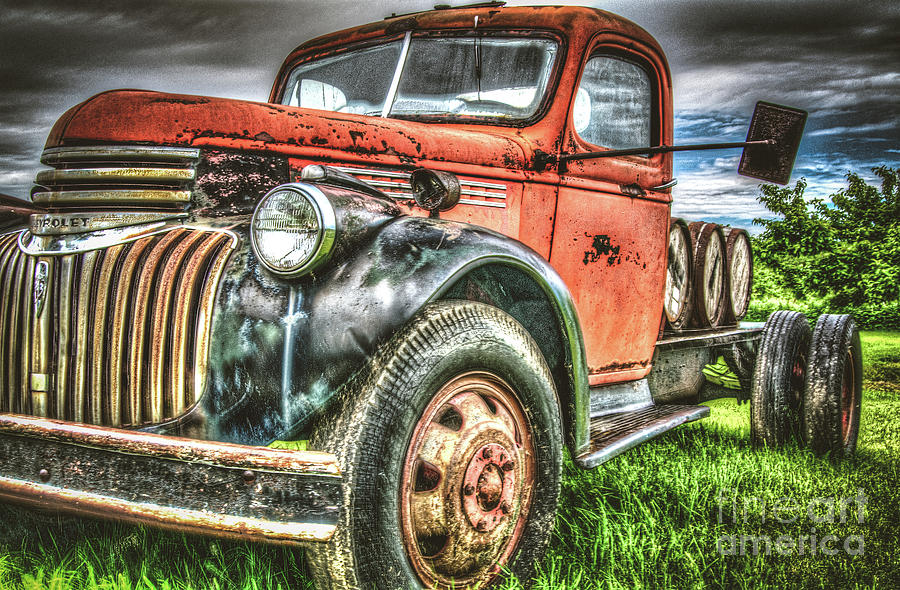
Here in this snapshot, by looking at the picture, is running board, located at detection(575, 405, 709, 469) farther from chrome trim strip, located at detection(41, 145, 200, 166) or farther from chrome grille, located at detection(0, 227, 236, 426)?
chrome trim strip, located at detection(41, 145, 200, 166)

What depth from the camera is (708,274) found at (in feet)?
13.1

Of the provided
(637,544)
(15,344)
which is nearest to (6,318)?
(15,344)

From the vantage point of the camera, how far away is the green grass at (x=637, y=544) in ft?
6.64

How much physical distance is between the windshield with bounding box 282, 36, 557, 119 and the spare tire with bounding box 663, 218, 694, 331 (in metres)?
1.24

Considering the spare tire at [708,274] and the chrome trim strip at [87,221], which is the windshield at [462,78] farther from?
the spare tire at [708,274]

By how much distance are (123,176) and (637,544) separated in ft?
6.08

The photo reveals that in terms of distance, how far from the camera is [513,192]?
2648 mm

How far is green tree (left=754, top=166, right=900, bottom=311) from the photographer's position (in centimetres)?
879

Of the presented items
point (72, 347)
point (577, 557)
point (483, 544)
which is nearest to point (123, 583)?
point (72, 347)

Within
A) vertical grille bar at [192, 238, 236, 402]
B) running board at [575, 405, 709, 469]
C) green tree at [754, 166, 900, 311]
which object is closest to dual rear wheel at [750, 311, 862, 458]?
running board at [575, 405, 709, 469]

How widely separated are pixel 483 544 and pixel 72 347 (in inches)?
44.7

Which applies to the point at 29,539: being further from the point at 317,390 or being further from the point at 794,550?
the point at 794,550

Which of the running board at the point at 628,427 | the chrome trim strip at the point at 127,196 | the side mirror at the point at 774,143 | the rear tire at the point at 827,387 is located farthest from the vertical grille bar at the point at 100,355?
the rear tire at the point at 827,387

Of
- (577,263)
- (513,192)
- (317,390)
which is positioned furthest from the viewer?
(577,263)
